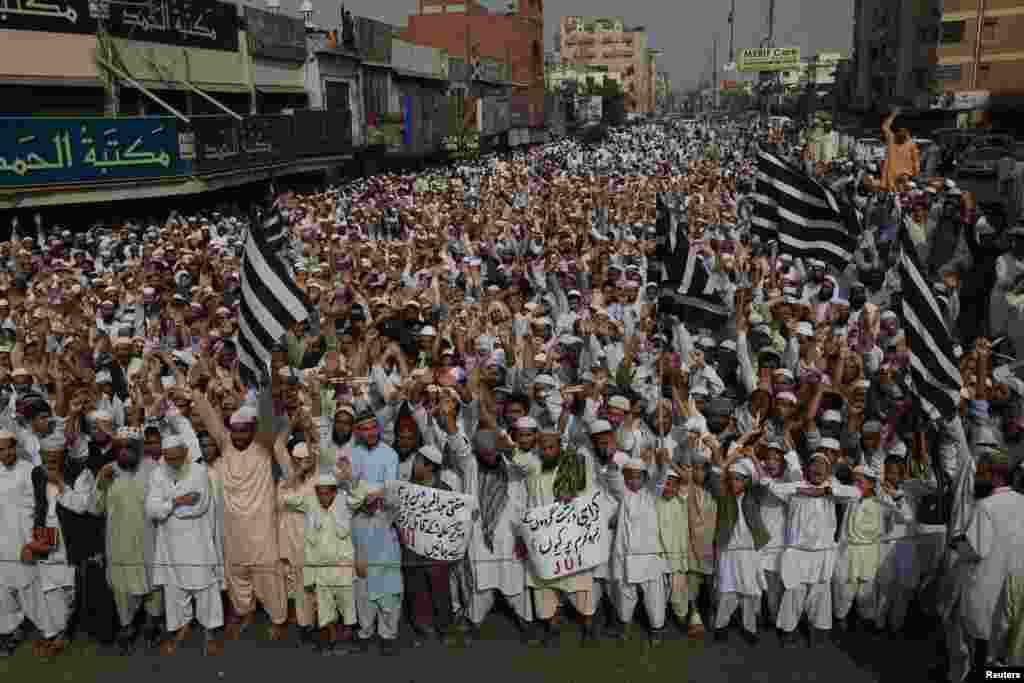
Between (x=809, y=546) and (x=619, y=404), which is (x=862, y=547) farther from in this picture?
(x=619, y=404)

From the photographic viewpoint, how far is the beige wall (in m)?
18.1

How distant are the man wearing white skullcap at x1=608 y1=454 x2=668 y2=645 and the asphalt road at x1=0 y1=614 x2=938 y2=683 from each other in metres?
0.19

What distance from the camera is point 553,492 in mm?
4992

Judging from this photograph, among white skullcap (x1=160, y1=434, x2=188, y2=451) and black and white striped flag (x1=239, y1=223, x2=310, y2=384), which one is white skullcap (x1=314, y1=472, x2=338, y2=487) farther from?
black and white striped flag (x1=239, y1=223, x2=310, y2=384)

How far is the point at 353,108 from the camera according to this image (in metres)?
32.0

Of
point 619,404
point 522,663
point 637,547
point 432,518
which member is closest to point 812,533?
point 637,547

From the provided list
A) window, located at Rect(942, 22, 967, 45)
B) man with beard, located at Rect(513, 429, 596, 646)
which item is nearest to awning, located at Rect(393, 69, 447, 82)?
window, located at Rect(942, 22, 967, 45)

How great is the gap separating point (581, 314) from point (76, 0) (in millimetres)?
16650

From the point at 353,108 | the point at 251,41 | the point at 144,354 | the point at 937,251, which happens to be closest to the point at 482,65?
the point at 353,108

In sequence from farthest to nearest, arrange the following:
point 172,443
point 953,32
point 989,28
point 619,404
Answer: point 953,32
point 989,28
point 619,404
point 172,443

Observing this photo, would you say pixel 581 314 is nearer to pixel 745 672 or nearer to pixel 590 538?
pixel 590 538

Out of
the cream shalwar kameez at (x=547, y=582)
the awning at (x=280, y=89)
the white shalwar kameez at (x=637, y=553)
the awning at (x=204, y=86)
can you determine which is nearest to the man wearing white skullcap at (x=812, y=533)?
the white shalwar kameez at (x=637, y=553)

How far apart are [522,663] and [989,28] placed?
168 ft

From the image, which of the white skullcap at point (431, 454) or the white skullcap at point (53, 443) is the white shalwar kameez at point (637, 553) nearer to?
the white skullcap at point (431, 454)
